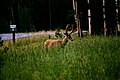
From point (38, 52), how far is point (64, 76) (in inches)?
96.9

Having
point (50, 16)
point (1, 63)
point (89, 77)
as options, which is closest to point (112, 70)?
point (89, 77)

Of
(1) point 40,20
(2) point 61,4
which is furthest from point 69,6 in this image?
(1) point 40,20

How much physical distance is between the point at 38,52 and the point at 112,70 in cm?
277

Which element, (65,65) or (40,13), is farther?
(40,13)

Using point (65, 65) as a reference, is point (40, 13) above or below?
above

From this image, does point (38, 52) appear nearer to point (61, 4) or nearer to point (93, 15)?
point (93, 15)

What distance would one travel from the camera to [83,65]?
808 cm

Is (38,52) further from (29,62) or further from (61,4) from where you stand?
(61,4)

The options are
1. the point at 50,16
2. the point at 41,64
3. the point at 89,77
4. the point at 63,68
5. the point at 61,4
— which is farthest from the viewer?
the point at 61,4

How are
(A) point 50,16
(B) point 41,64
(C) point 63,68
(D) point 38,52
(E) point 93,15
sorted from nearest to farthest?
(C) point 63,68 < (B) point 41,64 < (D) point 38,52 < (E) point 93,15 < (A) point 50,16

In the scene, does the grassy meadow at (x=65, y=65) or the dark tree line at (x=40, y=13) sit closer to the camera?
the grassy meadow at (x=65, y=65)

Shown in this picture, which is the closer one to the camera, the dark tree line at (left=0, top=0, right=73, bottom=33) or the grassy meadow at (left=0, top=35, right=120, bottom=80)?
the grassy meadow at (left=0, top=35, right=120, bottom=80)

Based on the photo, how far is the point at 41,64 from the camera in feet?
28.5

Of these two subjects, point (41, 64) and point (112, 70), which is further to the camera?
point (41, 64)
